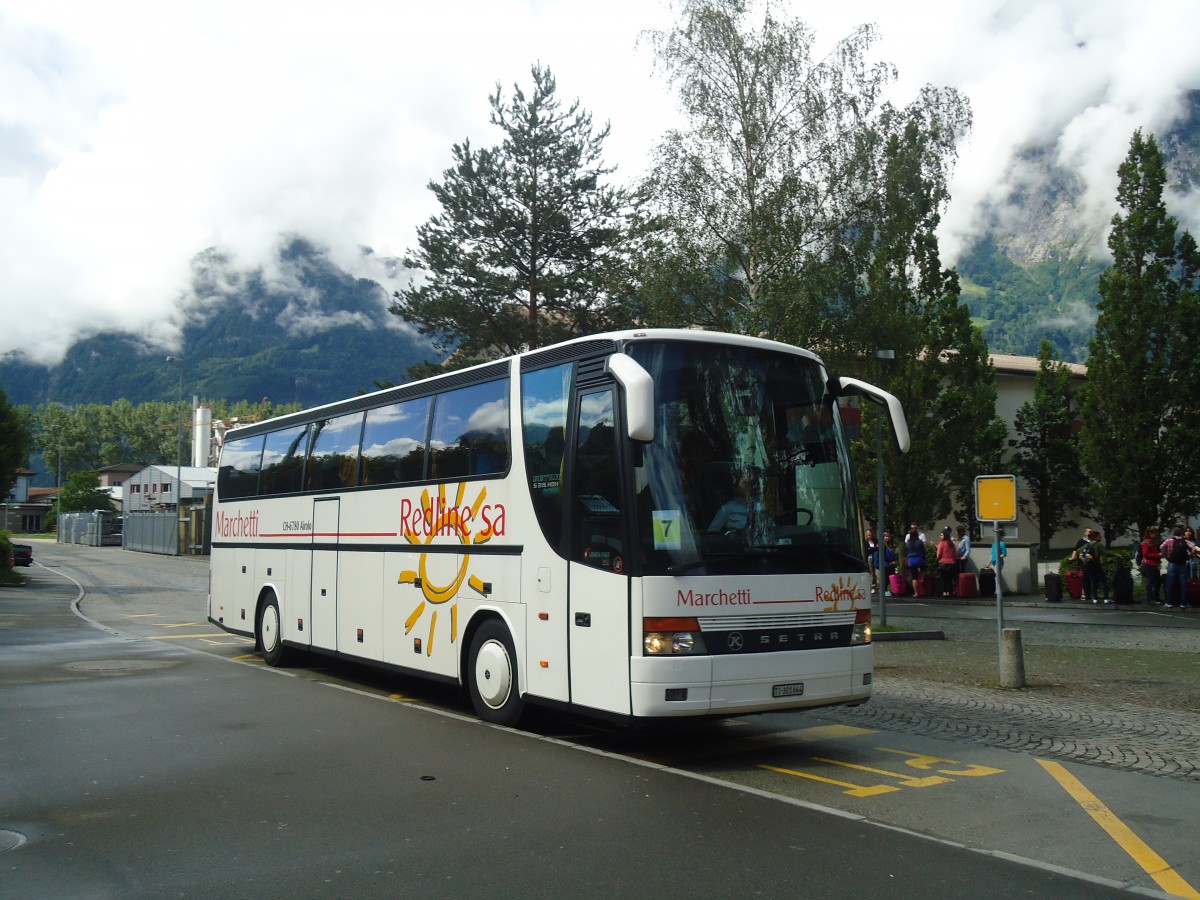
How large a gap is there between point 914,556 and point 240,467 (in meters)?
19.4

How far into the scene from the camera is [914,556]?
98.6 ft

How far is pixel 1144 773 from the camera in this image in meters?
8.10

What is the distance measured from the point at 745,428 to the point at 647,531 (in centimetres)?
120

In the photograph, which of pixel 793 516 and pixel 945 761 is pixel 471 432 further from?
pixel 945 761

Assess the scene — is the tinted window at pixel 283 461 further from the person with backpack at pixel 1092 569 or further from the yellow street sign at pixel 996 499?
the person with backpack at pixel 1092 569

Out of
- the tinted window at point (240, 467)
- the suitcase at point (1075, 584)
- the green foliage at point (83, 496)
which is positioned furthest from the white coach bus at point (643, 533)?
the green foliage at point (83, 496)

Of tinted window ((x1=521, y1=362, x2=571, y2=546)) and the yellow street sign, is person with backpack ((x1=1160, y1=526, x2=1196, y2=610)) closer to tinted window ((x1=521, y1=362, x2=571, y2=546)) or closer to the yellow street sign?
the yellow street sign

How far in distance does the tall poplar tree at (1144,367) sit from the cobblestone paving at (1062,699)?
9971mm

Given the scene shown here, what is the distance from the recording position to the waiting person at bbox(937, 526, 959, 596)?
96.5ft

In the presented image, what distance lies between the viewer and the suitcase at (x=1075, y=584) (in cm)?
2694

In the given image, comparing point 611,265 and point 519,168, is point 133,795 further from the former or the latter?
point 519,168

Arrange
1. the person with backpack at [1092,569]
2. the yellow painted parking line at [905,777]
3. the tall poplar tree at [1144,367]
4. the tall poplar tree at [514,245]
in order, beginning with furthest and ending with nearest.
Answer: the tall poplar tree at [514,245] < the tall poplar tree at [1144,367] < the person with backpack at [1092,569] < the yellow painted parking line at [905,777]

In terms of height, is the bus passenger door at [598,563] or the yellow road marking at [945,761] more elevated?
the bus passenger door at [598,563]

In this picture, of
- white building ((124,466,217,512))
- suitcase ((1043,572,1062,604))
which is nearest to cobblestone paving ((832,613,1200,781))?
suitcase ((1043,572,1062,604))
